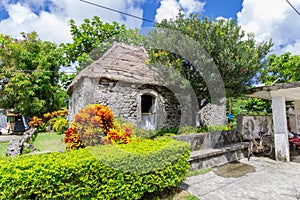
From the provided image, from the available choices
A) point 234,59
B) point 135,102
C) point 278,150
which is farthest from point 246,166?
point 135,102

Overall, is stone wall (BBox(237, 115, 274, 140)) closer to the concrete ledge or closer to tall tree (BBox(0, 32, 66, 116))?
the concrete ledge

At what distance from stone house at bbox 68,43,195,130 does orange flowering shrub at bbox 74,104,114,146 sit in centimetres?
230

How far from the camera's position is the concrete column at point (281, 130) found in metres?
6.62

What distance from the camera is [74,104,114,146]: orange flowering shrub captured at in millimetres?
5762

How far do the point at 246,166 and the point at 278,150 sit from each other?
1633mm

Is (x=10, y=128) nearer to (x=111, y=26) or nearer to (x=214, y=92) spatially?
(x=111, y=26)

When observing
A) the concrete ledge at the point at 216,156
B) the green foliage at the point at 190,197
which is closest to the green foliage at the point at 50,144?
the concrete ledge at the point at 216,156

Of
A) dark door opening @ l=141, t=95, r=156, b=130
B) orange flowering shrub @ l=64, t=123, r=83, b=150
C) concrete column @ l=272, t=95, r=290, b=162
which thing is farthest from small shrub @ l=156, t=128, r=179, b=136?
concrete column @ l=272, t=95, r=290, b=162

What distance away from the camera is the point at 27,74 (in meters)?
15.2

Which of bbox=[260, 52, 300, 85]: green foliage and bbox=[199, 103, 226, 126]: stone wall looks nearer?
bbox=[260, 52, 300, 85]: green foliage

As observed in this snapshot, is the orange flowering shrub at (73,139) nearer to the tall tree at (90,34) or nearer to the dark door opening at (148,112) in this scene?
the dark door opening at (148,112)

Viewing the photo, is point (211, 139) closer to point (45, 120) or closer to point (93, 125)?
point (93, 125)

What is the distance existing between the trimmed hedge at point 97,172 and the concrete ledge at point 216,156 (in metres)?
1.62

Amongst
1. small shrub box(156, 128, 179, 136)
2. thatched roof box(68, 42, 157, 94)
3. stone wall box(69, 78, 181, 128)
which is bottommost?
small shrub box(156, 128, 179, 136)
